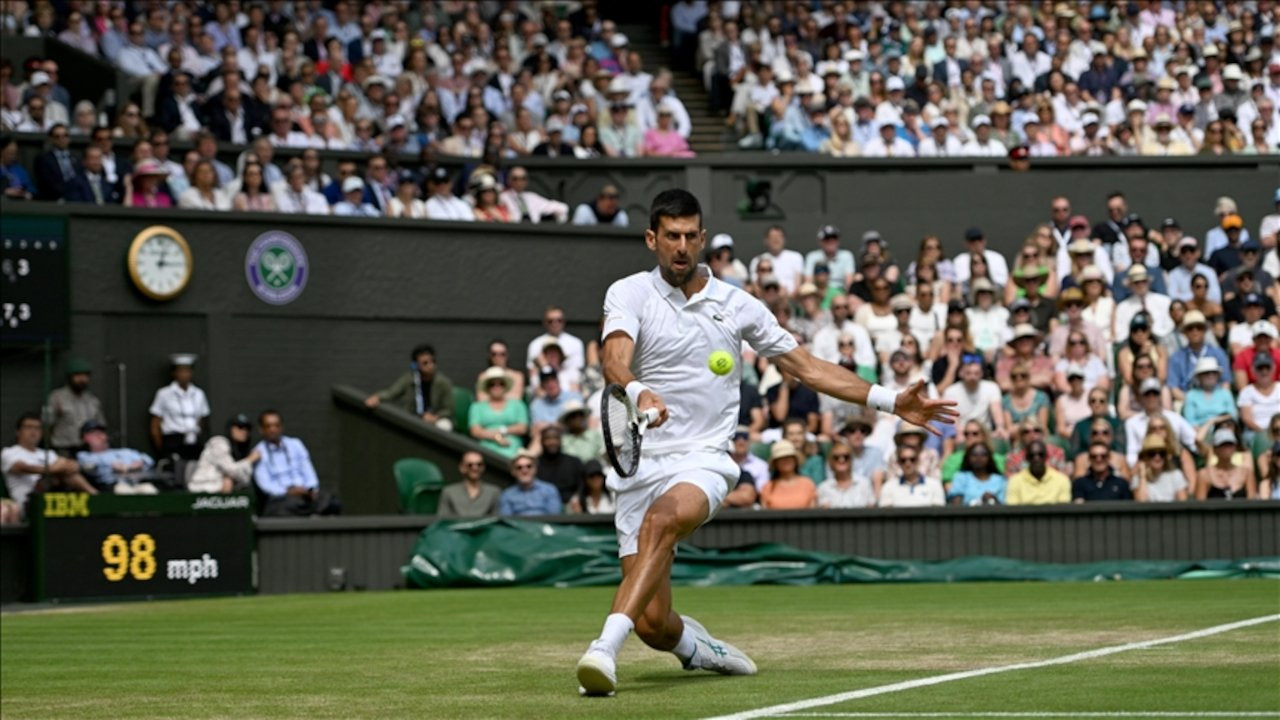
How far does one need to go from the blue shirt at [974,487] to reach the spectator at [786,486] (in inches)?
56.4

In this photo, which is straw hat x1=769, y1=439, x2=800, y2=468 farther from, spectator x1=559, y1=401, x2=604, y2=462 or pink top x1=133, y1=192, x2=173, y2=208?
pink top x1=133, y1=192, x2=173, y2=208

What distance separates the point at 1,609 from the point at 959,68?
54.3 ft

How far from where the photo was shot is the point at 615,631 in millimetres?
8312

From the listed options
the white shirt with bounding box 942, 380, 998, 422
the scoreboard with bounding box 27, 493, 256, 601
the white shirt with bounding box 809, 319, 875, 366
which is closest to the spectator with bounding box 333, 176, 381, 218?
the scoreboard with bounding box 27, 493, 256, 601

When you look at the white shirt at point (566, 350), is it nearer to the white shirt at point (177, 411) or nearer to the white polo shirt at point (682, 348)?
the white shirt at point (177, 411)

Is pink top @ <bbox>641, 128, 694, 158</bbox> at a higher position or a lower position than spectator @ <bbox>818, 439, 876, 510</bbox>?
higher

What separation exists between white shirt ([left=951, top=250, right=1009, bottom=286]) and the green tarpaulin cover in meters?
5.93

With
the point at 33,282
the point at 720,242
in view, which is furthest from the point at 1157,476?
the point at 33,282

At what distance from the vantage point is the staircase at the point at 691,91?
30500 millimetres

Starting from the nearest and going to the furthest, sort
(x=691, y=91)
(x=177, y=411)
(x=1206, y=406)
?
(x=1206, y=406) → (x=177, y=411) → (x=691, y=91)

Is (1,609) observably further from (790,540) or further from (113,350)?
(790,540)

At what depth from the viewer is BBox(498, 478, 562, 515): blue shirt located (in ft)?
69.6

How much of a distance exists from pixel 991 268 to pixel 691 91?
799cm

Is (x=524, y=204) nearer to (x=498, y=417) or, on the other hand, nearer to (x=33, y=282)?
(x=498, y=417)
